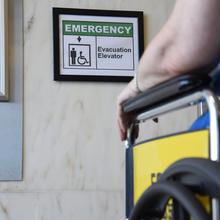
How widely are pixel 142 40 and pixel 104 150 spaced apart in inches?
23.4

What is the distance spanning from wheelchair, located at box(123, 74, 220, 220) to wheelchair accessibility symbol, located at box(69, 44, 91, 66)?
4.06 ft

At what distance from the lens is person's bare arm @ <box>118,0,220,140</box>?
697 mm

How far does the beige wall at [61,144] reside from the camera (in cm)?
204

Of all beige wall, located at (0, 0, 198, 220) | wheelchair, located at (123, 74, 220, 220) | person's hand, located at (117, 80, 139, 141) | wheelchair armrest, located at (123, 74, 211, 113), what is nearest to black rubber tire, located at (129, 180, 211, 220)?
wheelchair, located at (123, 74, 220, 220)

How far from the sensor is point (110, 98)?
2.16 metres

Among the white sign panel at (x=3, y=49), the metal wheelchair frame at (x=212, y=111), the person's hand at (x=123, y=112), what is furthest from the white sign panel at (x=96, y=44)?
the metal wheelchair frame at (x=212, y=111)

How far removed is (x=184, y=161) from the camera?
0.69 m

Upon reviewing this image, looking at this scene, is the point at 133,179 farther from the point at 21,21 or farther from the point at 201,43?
the point at 21,21

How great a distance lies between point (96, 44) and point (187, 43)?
1485 millimetres

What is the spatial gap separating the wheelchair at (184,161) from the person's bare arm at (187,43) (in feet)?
0.17

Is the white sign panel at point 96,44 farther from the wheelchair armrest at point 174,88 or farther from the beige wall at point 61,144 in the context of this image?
the wheelchair armrest at point 174,88

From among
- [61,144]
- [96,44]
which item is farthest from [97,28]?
[61,144]

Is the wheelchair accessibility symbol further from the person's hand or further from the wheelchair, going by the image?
the wheelchair

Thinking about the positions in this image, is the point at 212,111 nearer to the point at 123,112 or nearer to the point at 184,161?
the point at 184,161
